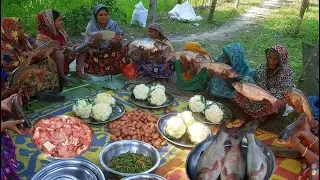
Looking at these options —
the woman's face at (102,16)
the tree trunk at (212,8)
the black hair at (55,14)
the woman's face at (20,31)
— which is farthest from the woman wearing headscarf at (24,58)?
the tree trunk at (212,8)

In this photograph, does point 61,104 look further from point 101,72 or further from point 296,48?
point 296,48

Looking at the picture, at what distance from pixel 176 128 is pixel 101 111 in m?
1.00

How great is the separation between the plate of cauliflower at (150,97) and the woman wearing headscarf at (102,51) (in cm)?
106

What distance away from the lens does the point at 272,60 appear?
14.3ft

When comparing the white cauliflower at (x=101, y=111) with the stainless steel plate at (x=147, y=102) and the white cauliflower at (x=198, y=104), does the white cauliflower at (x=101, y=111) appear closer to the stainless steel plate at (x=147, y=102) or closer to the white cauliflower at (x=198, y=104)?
the stainless steel plate at (x=147, y=102)

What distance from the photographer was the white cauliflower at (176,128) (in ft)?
12.5

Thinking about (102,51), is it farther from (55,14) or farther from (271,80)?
(271,80)

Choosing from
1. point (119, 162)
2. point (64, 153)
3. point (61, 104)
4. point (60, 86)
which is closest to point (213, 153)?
point (119, 162)

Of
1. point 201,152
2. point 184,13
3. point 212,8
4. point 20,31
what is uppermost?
point 20,31

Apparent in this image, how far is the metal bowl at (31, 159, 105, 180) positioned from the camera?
309 cm

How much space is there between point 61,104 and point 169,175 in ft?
6.70

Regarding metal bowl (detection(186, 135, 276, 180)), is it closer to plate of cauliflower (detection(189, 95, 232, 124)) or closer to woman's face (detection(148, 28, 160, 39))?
plate of cauliflower (detection(189, 95, 232, 124))

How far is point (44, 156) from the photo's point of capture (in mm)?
3498

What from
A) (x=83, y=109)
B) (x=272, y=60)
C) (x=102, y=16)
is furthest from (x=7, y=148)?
(x=272, y=60)
